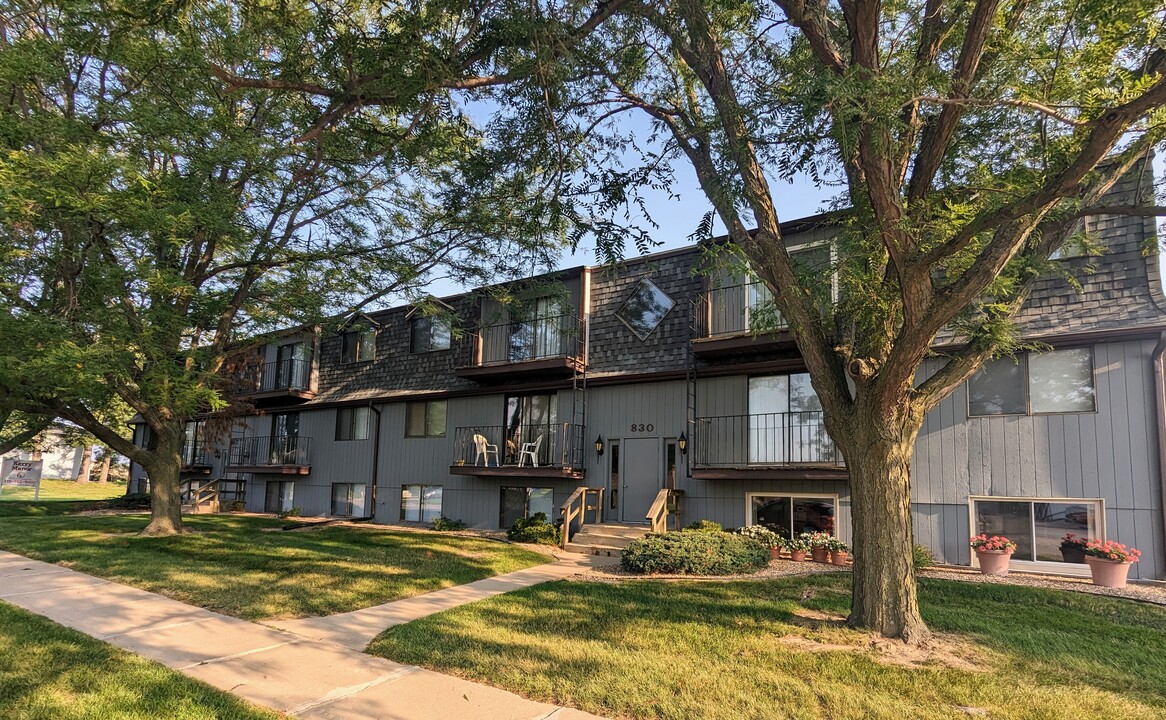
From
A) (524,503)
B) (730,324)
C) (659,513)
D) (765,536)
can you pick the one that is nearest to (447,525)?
(524,503)

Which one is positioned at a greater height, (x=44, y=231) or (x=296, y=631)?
(x=44, y=231)

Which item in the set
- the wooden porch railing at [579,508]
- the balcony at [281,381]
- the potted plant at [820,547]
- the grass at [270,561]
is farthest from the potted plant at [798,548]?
the balcony at [281,381]

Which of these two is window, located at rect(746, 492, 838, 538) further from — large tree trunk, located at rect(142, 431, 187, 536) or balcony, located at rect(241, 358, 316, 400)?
balcony, located at rect(241, 358, 316, 400)

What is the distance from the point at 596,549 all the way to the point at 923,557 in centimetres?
580

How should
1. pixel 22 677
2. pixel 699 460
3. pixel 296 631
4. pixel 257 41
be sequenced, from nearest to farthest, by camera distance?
pixel 22 677, pixel 296 631, pixel 257 41, pixel 699 460

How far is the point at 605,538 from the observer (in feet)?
42.4

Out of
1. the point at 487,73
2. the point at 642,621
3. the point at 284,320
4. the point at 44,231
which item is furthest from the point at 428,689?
the point at 284,320

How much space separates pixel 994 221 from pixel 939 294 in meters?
0.86

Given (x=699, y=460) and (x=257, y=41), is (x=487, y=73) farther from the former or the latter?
(x=699, y=460)

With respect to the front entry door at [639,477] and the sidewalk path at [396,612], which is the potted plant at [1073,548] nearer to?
the front entry door at [639,477]

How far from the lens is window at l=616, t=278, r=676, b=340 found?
14.8 meters

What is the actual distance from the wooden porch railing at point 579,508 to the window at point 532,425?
53.4 inches

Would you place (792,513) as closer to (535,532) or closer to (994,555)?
(994,555)

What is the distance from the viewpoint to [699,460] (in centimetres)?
1341
